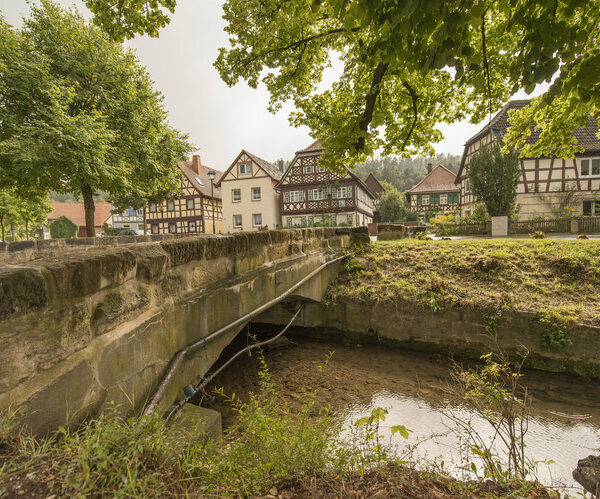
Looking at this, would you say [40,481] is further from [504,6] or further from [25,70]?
[25,70]

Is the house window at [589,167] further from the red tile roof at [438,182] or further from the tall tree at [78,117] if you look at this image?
the tall tree at [78,117]

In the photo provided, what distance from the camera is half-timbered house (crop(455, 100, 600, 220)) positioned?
1884 centimetres

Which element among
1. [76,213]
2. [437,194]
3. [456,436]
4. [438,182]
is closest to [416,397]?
[456,436]

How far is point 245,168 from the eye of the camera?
28.3 metres

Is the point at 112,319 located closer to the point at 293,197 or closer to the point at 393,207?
the point at 293,197

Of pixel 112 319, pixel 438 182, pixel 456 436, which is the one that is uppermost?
pixel 438 182

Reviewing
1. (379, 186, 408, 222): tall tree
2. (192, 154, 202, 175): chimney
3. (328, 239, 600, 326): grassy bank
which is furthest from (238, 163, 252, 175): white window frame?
(328, 239, 600, 326): grassy bank

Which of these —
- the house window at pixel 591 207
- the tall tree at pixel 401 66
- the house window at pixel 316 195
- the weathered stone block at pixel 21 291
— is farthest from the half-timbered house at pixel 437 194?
the weathered stone block at pixel 21 291

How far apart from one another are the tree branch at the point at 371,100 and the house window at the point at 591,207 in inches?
797

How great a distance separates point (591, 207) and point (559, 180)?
257cm

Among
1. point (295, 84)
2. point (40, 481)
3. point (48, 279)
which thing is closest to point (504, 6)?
point (48, 279)

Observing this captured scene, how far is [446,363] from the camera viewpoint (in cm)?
473

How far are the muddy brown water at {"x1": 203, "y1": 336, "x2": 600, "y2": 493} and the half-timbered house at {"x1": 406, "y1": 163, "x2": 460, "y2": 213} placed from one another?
30905mm

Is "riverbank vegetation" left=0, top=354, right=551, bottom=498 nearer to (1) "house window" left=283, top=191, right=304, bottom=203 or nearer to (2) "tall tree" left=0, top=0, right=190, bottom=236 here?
(2) "tall tree" left=0, top=0, right=190, bottom=236
